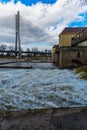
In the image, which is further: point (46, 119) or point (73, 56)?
point (73, 56)

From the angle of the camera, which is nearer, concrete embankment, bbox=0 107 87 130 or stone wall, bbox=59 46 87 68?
concrete embankment, bbox=0 107 87 130

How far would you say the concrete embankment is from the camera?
2.31 metres

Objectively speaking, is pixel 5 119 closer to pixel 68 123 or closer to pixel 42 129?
pixel 42 129

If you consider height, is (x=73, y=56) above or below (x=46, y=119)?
above

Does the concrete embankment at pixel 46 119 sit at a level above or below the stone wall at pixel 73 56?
below

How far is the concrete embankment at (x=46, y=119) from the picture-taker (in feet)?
7.57

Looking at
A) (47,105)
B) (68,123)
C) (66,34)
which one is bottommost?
(47,105)

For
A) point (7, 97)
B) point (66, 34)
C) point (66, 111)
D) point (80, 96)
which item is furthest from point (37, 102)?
point (66, 34)

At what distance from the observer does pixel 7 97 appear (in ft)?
18.0

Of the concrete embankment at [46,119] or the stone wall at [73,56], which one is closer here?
the concrete embankment at [46,119]

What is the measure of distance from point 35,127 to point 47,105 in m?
2.40

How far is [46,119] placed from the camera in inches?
100

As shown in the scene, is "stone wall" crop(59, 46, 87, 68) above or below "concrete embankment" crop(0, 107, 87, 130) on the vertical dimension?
above

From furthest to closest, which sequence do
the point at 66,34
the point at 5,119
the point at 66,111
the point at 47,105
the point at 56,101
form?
the point at 66,34
the point at 56,101
the point at 47,105
the point at 66,111
the point at 5,119
